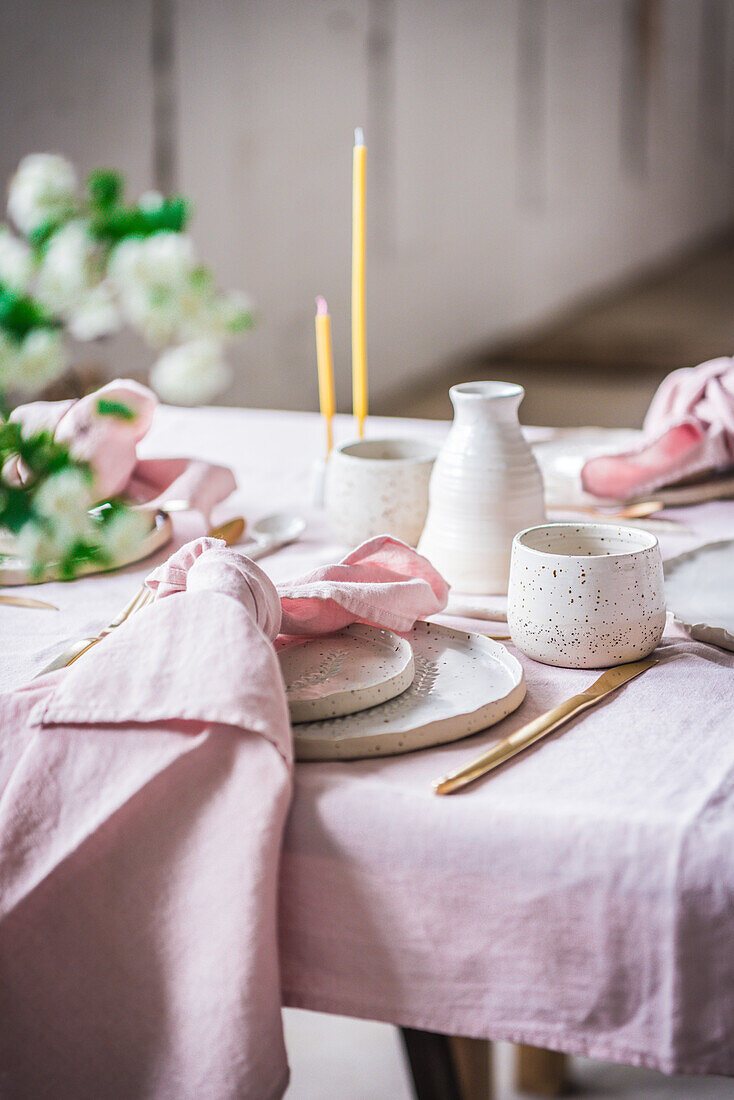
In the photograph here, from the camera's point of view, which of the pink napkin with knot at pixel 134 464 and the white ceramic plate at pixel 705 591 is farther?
the pink napkin with knot at pixel 134 464

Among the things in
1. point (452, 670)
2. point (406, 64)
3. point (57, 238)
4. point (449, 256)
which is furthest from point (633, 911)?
point (449, 256)

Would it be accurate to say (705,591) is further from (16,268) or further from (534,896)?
(16,268)

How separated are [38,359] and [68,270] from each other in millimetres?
33

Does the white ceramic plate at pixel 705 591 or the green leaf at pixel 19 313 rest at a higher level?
the green leaf at pixel 19 313

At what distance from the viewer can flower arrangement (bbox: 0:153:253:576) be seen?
381 millimetres

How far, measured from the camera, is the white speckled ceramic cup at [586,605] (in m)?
0.66

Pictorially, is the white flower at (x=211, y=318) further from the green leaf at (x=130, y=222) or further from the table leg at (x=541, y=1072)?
the table leg at (x=541, y=1072)

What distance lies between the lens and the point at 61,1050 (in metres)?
0.53

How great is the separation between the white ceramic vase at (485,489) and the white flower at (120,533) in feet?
1.42

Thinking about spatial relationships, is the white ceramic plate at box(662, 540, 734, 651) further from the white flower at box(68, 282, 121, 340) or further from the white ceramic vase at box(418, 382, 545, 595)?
the white flower at box(68, 282, 121, 340)

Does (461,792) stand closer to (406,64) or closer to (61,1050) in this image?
(61,1050)

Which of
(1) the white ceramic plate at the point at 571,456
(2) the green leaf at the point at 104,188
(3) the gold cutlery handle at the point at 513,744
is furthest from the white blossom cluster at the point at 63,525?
(1) the white ceramic plate at the point at 571,456

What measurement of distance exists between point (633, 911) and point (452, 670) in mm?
214

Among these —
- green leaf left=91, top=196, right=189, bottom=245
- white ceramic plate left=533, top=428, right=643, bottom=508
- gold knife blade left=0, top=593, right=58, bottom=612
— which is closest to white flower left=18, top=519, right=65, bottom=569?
green leaf left=91, top=196, right=189, bottom=245
